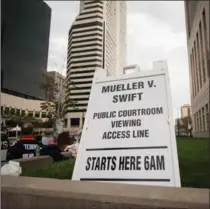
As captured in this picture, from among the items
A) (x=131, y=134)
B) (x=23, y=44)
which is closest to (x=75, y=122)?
(x=23, y=44)

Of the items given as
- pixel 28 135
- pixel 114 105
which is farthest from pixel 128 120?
pixel 28 135

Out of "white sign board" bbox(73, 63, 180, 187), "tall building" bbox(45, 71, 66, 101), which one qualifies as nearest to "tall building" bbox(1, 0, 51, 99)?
"white sign board" bbox(73, 63, 180, 187)

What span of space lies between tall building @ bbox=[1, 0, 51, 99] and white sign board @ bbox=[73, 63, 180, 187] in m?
0.99

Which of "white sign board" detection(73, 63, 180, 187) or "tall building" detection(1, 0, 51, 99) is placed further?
"tall building" detection(1, 0, 51, 99)

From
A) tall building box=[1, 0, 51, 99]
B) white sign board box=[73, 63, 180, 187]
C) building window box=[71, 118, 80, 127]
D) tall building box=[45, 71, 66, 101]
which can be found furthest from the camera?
building window box=[71, 118, 80, 127]

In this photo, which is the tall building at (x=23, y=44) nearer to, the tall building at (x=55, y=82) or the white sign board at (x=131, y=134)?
the white sign board at (x=131, y=134)

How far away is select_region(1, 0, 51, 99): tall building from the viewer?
8.82ft

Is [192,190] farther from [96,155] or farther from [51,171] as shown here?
[51,171]

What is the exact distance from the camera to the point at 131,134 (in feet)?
6.98

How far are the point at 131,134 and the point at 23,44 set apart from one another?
173 cm

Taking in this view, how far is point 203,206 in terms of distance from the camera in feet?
5.22

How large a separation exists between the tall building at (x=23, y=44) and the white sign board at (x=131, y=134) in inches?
38.9

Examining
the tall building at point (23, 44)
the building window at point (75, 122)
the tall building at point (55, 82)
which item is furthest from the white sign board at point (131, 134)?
the building window at point (75, 122)

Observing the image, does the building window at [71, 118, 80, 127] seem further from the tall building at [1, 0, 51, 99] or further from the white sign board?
the white sign board
